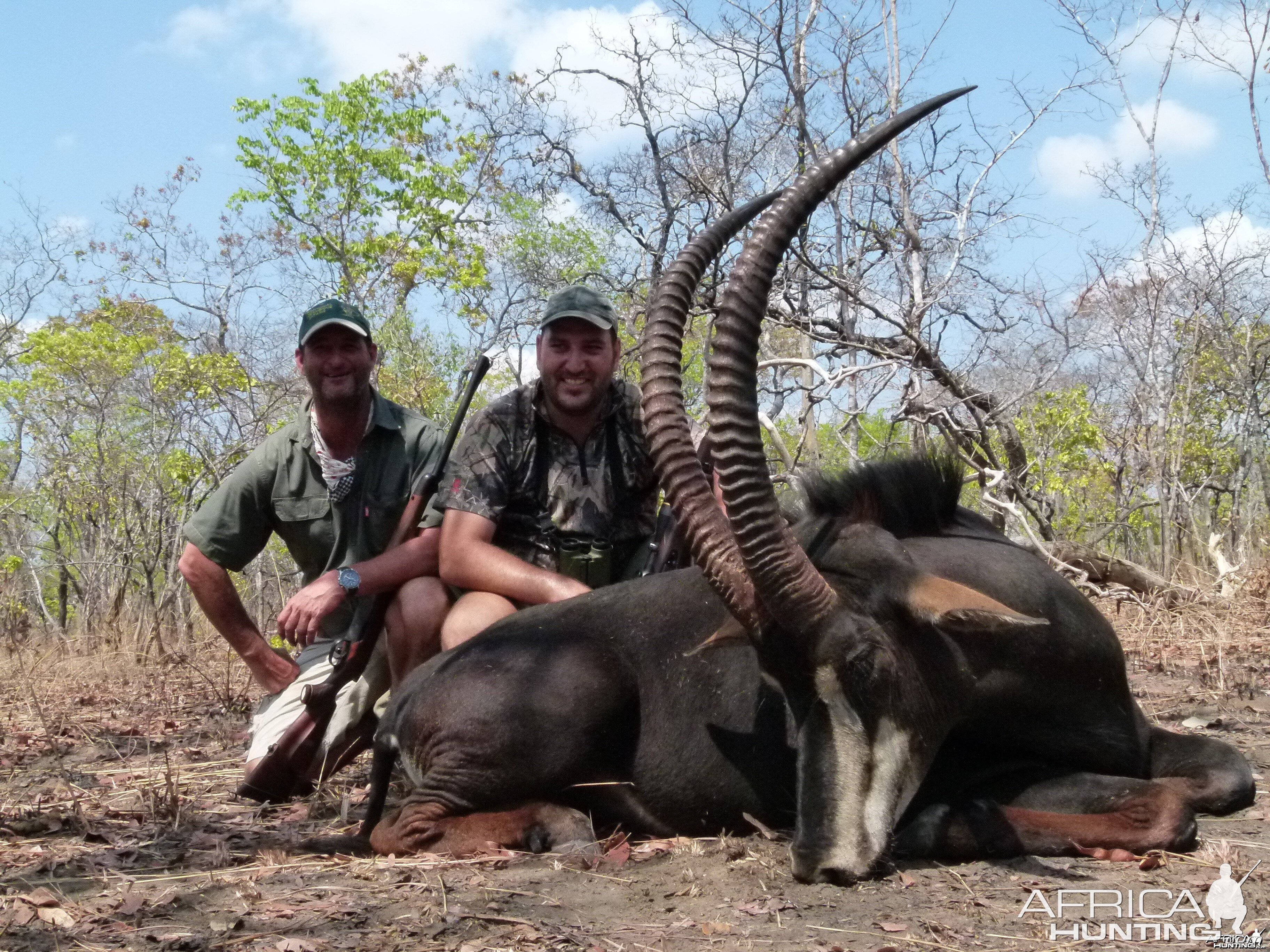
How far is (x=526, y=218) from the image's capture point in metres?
25.6

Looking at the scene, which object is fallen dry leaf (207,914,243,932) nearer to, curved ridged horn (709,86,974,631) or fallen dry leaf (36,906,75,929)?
fallen dry leaf (36,906,75,929)

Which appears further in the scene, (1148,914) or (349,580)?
(349,580)

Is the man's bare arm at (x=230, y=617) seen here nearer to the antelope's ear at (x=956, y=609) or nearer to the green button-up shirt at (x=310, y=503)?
the green button-up shirt at (x=310, y=503)

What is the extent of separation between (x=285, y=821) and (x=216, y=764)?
1.36m

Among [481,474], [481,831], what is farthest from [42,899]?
[481,474]

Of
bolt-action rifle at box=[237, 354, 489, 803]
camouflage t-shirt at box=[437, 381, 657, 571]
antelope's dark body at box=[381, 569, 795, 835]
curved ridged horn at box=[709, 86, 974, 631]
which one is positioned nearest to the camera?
curved ridged horn at box=[709, 86, 974, 631]

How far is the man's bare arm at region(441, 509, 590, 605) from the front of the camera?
543cm

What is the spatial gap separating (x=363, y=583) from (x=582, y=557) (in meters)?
1.07

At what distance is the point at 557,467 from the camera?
5934 millimetres

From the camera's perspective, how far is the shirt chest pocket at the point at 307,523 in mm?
6195

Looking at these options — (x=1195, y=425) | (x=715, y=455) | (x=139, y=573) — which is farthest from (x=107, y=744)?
(x=1195, y=425)

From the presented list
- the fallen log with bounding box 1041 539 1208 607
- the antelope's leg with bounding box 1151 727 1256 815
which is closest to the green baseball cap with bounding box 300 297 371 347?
the antelope's leg with bounding box 1151 727 1256 815

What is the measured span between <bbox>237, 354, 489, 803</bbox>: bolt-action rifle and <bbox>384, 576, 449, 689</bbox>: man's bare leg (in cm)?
11

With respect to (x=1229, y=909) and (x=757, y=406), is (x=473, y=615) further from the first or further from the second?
(x=1229, y=909)
